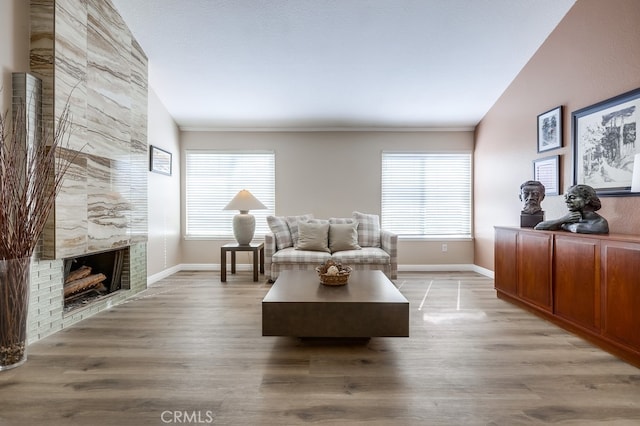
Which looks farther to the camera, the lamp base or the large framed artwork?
the lamp base

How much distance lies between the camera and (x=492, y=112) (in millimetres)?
4742

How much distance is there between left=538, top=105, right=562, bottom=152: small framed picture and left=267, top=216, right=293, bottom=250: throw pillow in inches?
133

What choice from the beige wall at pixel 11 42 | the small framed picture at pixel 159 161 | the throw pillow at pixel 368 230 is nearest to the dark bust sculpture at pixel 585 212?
the throw pillow at pixel 368 230

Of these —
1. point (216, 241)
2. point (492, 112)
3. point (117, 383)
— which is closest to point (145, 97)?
point (216, 241)

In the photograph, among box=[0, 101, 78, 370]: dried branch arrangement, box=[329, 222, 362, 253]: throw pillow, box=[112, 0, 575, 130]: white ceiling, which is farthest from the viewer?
box=[329, 222, 362, 253]: throw pillow

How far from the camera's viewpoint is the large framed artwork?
8.84 feet

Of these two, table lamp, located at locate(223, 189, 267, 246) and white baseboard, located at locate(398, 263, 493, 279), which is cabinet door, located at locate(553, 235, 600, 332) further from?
table lamp, located at locate(223, 189, 267, 246)

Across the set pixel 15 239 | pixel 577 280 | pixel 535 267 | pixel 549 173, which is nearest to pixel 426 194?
pixel 549 173

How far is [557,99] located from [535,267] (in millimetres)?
1885

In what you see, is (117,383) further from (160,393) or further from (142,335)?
(142,335)

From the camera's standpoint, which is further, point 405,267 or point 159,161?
point 405,267

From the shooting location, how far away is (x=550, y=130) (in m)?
3.60

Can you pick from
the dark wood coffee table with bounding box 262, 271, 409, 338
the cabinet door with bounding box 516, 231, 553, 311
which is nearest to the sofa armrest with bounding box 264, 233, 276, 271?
the dark wood coffee table with bounding box 262, 271, 409, 338

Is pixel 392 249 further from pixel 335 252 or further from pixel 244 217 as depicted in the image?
pixel 244 217
